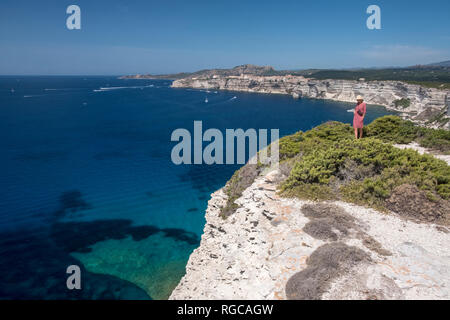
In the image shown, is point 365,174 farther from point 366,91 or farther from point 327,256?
point 366,91

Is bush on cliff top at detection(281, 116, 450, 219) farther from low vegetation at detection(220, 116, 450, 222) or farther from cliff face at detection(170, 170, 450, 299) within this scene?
cliff face at detection(170, 170, 450, 299)

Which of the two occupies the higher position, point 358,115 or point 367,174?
point 358,115

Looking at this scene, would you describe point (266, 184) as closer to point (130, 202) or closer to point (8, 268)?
Answer: point (130, 202)

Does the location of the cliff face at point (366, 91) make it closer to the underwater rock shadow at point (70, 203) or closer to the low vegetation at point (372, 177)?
the low vegetation at point (372, 177)

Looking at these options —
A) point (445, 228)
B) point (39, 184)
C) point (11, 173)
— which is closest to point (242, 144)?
point (39, 184)

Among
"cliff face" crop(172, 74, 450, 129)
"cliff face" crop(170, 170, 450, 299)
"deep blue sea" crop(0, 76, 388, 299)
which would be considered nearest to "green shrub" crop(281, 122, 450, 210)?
"cliff face" crop(170, 170, 450, 299)

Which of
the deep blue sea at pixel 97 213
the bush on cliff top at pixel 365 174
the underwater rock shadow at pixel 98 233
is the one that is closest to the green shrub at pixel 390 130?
the bush on cliff top at pixel 365 174

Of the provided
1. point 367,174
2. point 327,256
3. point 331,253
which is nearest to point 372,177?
point 367,174
